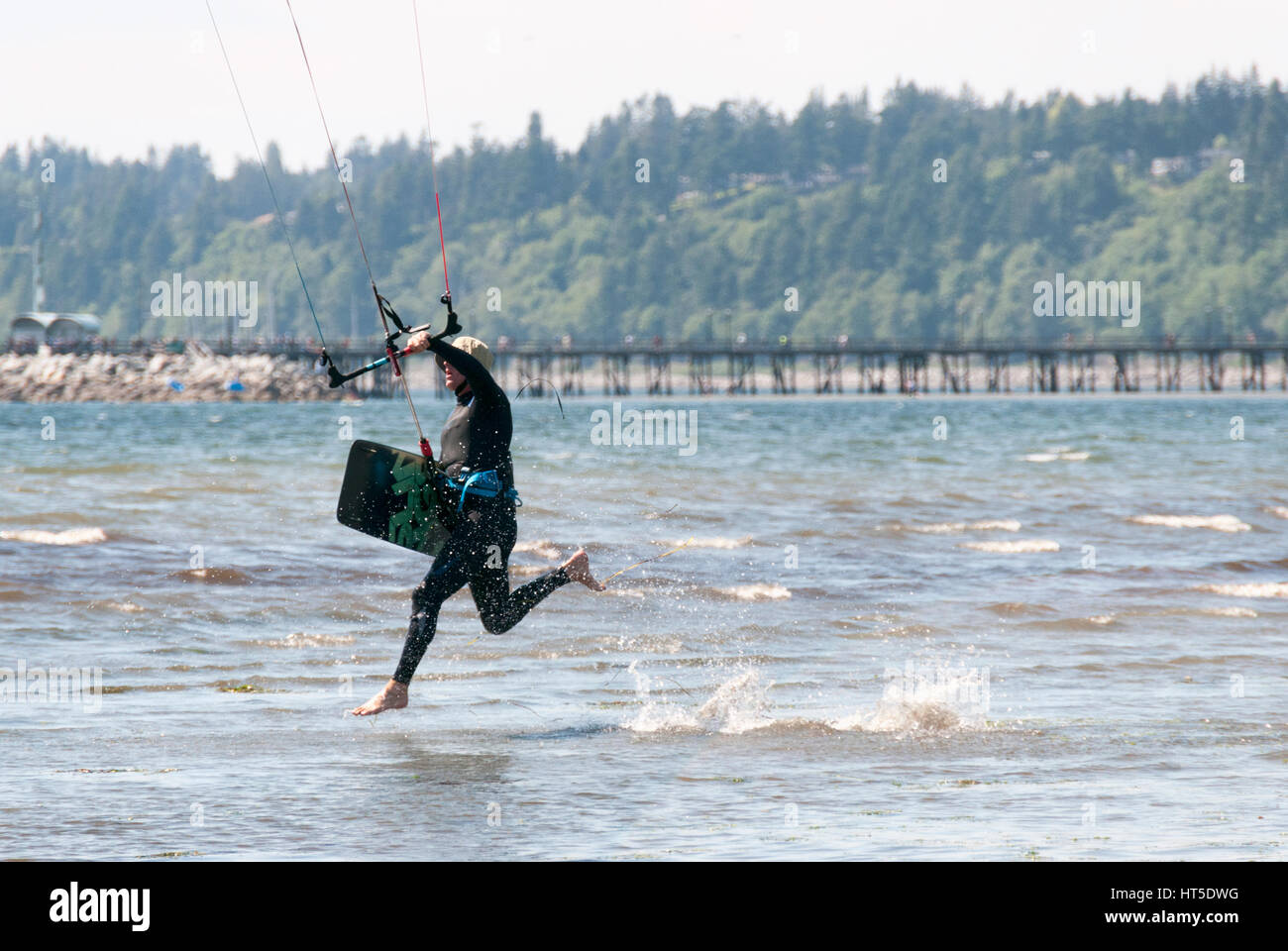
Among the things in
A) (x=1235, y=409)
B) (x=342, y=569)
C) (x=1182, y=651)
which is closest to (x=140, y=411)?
(x=1235, y=409)

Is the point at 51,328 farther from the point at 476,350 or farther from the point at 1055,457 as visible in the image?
the point at 476,350

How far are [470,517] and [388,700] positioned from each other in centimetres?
111

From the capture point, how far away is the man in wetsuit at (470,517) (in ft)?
29.7

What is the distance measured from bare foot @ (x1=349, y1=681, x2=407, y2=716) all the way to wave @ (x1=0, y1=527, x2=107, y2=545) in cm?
1052

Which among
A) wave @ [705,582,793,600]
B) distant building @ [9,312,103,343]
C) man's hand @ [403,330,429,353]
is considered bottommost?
wave @ [705,582,793,600]

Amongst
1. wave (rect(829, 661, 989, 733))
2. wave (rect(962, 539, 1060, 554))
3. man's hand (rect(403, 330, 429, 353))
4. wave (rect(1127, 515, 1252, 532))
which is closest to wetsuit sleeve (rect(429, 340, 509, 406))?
man's hand (rect(403, 330, 429, 353))

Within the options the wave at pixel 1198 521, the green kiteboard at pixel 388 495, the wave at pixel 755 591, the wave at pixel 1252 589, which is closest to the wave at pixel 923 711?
the green kiteboard at pixel 388 495

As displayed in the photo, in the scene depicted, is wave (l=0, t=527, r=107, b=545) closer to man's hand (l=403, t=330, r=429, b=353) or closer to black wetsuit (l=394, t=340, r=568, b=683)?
black wetsuit (l=394, t=340, r=568, b=683)

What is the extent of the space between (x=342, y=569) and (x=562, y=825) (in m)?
10.6

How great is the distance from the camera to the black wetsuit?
904 cm

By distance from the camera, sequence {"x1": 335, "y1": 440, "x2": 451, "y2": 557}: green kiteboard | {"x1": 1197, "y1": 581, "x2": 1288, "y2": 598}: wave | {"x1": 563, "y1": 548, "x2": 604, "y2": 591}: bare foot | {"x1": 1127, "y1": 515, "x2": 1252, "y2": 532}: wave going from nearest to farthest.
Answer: {"x1": 335, "y1": 440, "x2": 451, "y2": 557}: green kiteboard < {"x1": 563, "y1": 548, "x2": 604, "y2": 591}: bare foot < {"x1": 1197, "y1": 581, "x2": 1288, "y2": 598}: wave < {"x1": 1127, "y1": 515, "x2": 1252, "y2": 532}: wave

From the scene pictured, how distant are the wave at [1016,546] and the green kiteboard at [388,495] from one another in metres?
11.1

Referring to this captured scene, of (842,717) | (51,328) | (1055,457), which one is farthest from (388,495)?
(51,328)
